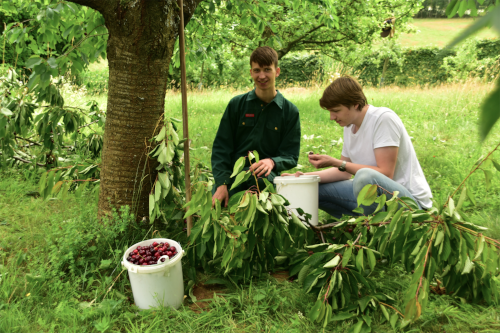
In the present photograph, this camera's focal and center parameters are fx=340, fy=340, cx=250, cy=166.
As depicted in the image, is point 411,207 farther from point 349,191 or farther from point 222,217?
point 222,217

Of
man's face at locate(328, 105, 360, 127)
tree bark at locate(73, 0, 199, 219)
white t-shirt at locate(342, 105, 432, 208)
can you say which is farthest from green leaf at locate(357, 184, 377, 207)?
tree bark at locate(73, 0, 199, 219)

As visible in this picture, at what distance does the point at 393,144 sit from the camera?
6.85 feet

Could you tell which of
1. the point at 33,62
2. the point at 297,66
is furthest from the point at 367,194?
the point at 297,66

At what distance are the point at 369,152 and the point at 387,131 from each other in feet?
0.75

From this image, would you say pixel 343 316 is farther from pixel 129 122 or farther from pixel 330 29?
pixel 330 29

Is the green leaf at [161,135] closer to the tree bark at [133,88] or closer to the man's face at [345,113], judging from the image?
the tree bark at [133,88]

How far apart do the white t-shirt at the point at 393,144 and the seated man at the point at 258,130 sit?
1.66 ft

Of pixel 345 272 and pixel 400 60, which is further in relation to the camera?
pixel 400 60

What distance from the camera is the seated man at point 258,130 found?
2.39 m

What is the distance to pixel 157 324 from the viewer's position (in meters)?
1.59

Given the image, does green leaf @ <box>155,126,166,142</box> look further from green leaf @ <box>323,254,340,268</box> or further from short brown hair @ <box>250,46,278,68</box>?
green leaf @ <box>323,254,340,268</box>

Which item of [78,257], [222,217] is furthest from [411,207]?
[78,257]

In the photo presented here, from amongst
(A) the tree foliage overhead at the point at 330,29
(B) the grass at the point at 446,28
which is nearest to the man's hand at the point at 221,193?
(B) the grass at the point at 446,28

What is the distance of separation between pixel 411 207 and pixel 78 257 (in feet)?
6.08
